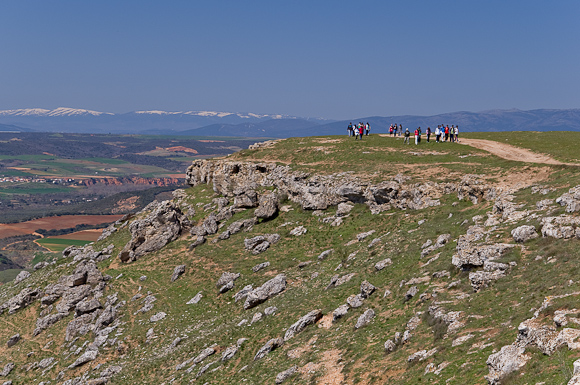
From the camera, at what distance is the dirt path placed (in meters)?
69.7

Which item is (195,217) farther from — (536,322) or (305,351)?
(536,322)

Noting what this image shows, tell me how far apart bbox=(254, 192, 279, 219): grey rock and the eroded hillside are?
354mm

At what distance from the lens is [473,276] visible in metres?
37.9

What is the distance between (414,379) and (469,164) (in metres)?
49.2

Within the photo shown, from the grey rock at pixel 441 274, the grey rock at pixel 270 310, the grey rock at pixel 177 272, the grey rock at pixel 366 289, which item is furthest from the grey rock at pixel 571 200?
the grey rock at pixel 177 272

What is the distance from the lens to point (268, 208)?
7662 centimetres

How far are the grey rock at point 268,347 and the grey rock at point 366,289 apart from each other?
8.64m

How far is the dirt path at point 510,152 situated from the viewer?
229ft

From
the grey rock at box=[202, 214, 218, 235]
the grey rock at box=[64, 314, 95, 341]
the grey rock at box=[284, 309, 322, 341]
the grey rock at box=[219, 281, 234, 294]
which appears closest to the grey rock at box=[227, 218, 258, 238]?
the grey rock at box=[202, 214, 218, 235]

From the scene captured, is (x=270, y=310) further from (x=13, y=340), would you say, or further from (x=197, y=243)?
(x=13, y=340)

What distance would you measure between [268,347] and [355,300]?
29.3ft

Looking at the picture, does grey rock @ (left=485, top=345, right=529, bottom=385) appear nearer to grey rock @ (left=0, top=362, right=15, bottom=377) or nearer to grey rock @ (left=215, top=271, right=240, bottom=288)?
grey rock @ (left=215, top=271, right=240, bottom=288)

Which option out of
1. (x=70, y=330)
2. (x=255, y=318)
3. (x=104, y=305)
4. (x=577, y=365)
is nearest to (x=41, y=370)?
(x=70, y=330)

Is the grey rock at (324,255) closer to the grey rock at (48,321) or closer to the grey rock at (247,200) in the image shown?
the grey rock at (247,200)
